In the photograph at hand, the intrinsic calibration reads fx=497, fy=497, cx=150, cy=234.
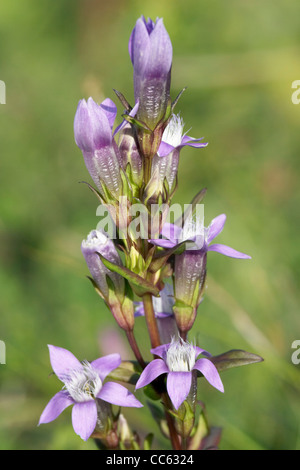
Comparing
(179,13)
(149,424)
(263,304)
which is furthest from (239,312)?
(179,13)

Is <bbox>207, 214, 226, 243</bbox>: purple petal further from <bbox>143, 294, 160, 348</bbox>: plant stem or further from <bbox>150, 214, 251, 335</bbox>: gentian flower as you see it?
<bbox>143, 294, 160, 348</bbox>: plant stem

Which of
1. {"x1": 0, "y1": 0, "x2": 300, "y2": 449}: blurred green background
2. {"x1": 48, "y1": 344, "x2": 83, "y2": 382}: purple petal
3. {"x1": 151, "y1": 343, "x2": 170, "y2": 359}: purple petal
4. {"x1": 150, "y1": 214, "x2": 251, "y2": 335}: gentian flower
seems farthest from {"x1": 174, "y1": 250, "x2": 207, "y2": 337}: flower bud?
{"x1": 0, "y1": 0, "x2": 300, "y2": 449}: blurred green background

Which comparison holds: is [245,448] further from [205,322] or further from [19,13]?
[19,13]

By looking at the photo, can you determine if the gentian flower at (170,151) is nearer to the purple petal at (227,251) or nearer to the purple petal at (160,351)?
the purple petal at (227,251)

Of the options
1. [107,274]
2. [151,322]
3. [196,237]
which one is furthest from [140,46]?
[151,322]

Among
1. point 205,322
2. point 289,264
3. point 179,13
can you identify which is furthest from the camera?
point 179,13

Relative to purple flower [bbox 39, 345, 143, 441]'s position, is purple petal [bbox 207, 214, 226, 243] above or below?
above

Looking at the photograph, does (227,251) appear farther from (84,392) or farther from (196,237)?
(84,392)
